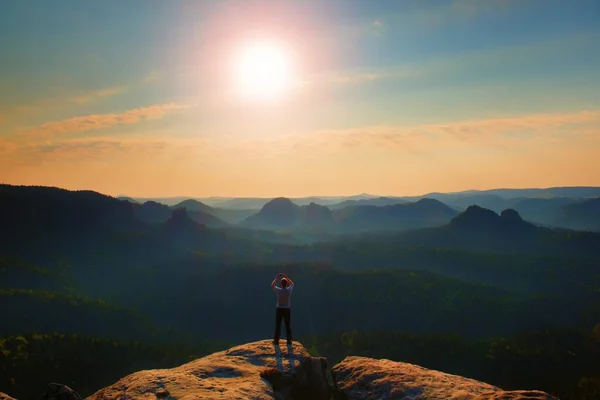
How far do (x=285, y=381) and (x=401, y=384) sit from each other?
626cm

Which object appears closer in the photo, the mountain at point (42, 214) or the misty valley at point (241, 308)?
the misty valley at point (241, 308)

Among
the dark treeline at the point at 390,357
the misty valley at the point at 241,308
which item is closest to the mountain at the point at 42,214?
the misty valley at the point at 241,308

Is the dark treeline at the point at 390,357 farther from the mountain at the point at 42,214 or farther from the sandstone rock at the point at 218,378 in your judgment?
the mountain at the point at 42,214

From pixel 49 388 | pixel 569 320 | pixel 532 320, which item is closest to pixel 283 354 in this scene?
pixel 49 388

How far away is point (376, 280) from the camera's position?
140 m

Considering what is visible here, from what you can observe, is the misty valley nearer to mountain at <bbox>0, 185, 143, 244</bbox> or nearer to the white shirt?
mountain at <bbox>0, 185, 143, 244</bbox>

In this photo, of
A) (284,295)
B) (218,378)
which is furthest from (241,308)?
(218,378)

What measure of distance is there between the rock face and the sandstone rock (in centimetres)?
346

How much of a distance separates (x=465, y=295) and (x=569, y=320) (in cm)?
2814

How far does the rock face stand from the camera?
20.8 meters

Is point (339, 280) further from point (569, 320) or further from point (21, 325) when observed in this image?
point (21, 325)

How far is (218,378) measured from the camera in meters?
21.3

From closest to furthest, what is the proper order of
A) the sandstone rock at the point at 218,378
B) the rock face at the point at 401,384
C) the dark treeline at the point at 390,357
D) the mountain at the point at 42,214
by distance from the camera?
the sandstone rock at the point at 218,378, the rock face at the point at 401,384, the dark treeline at the point at 390,357, the mountain at the point at 42,214

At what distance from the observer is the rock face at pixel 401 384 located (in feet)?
68.3
